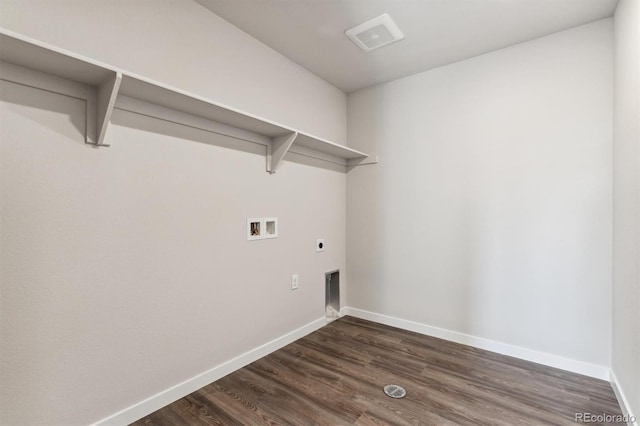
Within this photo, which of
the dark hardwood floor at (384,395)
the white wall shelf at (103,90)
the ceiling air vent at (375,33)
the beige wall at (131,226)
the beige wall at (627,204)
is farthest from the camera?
the ceiling air vent at (375,33)

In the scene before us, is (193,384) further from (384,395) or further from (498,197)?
(498,197)

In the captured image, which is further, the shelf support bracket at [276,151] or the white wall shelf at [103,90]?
the shelf support bracket at [276,151]

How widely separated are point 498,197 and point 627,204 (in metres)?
0.85

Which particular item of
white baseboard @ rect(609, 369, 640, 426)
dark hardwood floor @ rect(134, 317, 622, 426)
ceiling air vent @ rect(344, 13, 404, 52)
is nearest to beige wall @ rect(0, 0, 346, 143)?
ceiling air vent @ rect(344, 13, 404, 52)

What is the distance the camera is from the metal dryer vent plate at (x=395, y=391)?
189 centimetres

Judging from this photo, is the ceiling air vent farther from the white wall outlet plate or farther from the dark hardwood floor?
the dark hardwood floor

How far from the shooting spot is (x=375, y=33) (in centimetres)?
224

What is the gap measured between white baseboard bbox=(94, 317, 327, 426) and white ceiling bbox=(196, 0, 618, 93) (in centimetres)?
252

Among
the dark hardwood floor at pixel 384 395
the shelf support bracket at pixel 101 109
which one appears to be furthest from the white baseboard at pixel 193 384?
the shelf support bracket at pixel 101 109

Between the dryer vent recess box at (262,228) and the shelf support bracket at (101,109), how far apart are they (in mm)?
1082

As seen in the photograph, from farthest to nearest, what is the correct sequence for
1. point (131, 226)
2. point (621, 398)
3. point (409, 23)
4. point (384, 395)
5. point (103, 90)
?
point (409, 23) → point (384, 395) → point (621, 398) → point (131, 226) → point (103, 90)

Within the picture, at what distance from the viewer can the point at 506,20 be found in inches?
82.9

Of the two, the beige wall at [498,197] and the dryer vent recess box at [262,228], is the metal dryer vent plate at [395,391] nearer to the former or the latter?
the beige wall at [498,197]

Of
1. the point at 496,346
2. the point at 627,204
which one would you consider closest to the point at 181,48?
the point at 627,204
